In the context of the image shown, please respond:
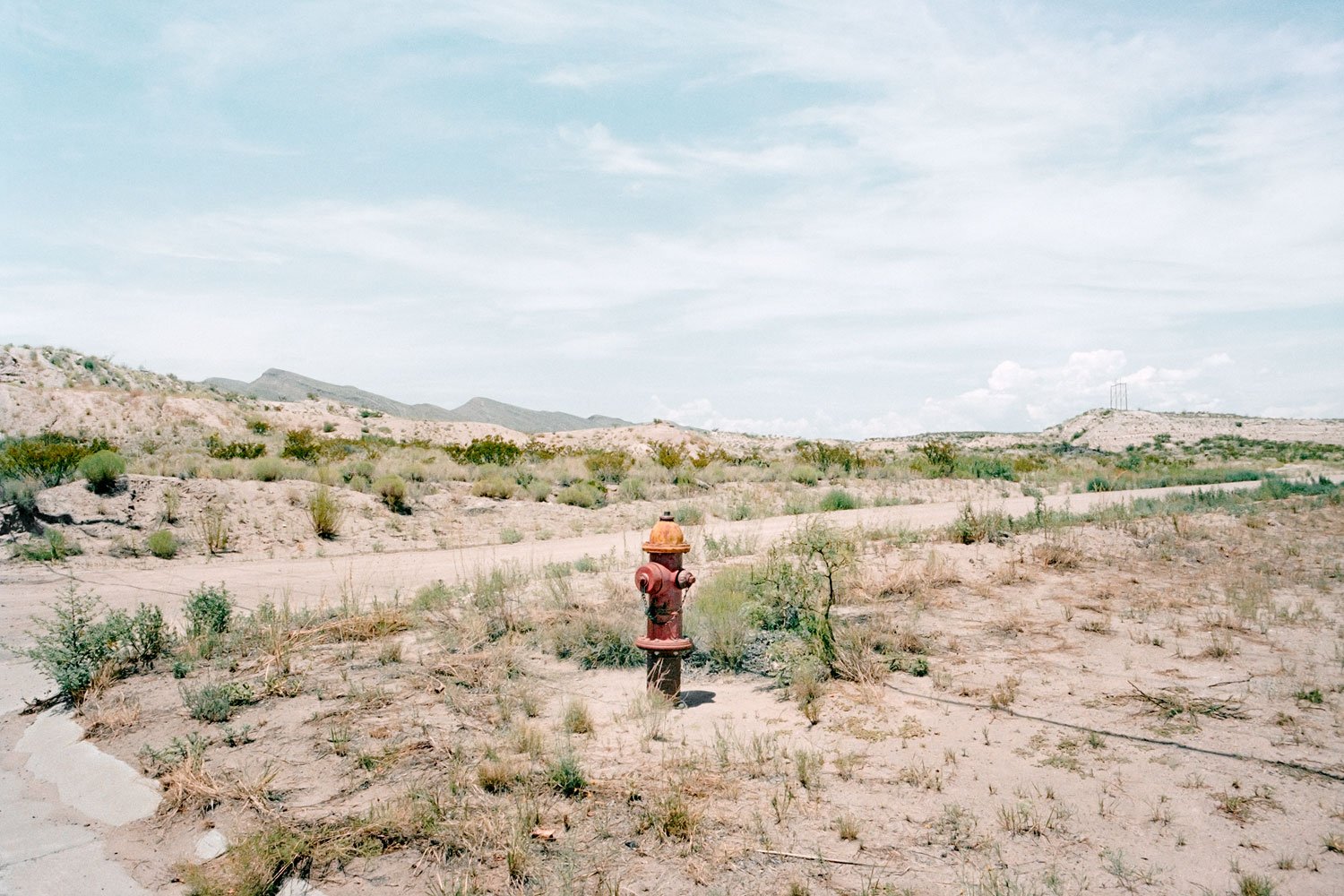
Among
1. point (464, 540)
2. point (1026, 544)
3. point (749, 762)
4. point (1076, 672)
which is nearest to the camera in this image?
point (749, 762)

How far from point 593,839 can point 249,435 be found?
3821cm

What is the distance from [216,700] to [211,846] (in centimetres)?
187

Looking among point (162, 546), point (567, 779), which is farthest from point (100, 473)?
point (567, 779)

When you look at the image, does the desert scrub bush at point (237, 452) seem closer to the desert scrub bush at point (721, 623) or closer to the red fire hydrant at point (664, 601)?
the desert scrub bush at point (721, 623)

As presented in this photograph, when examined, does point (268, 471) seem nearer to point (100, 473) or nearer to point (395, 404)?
point (100, 473)

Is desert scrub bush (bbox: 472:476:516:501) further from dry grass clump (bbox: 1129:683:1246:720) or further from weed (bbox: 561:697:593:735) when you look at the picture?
dry grass clump (bbox: 1129:683:1246:720)

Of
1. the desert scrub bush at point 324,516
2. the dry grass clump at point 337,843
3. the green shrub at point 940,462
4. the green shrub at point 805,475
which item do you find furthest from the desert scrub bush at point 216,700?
the green shrub at point 940,462

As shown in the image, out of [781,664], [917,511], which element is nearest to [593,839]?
[781,664]

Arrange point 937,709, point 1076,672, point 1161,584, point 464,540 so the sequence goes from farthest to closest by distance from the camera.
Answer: point 464,540
point 1161,584
point 1076,672
point 937,709

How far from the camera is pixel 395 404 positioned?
12888 cm

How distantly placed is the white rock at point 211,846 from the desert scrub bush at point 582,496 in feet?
55.7

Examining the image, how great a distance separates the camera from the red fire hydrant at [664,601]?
250 inches

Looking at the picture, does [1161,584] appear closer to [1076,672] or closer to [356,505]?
[1076,672]

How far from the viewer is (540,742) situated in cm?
554
